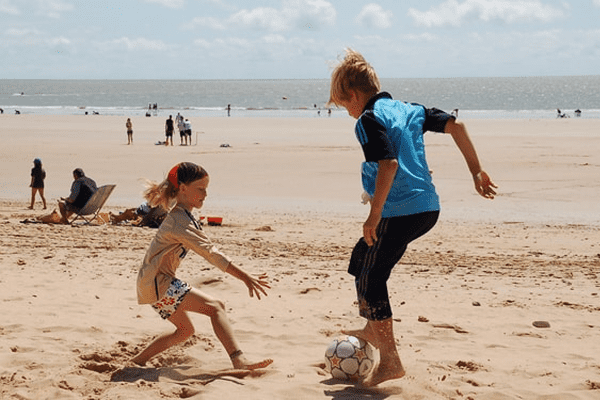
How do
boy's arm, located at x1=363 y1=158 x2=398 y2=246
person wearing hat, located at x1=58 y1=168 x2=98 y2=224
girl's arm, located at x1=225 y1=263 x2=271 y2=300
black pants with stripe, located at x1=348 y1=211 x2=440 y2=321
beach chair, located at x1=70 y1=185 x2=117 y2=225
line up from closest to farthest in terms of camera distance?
boy's arm, located at x1=363 y1=158 x2=398 y2=246, black pants with stripe, located at x1=348 y1=211 x2=440 y2=321, girl's arm, located at x1=225 y1=263 x2=271 y2=300, beach chair, located at x1=70 y1=185 x2=117 y2=225, person wearing hat, located at x1=58 y1=168 x2=98 y2=224

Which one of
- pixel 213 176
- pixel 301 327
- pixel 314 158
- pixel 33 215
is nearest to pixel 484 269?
pixel 301 327

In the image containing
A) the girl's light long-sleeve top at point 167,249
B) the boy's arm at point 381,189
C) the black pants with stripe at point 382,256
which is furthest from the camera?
the girl's light long-sleeve top at point 167,249

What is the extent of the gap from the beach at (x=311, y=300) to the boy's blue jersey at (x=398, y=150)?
3.82ft

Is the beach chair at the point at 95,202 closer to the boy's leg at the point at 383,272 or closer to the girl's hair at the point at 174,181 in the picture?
the girl's hair at the point at 174,181

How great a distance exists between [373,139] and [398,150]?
23 cm

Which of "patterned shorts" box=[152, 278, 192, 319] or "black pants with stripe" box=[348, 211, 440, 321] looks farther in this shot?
Answer: "patterned shorts" box=[152, 278, 192, 319]

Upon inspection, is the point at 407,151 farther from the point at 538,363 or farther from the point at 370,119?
the point at 538,363

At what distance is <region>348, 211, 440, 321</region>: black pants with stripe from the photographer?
434 centimetres

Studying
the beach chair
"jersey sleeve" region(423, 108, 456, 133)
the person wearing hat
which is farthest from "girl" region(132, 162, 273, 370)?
the person wearing hat

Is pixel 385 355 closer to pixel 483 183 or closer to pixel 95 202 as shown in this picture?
pixel 483 183

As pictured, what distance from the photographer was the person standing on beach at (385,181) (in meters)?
4.18

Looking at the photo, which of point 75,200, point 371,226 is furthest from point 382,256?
point 75,200

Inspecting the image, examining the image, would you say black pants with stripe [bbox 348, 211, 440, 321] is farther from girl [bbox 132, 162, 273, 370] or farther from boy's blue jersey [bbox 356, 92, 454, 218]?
girl [bbox 132, 162, 273, 370]

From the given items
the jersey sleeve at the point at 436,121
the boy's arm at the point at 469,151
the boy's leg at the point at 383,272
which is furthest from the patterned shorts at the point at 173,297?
the boy's arm at the point at 469,151
